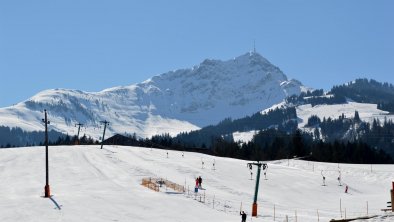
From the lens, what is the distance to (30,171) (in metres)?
79.6

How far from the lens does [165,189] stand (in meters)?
64.2

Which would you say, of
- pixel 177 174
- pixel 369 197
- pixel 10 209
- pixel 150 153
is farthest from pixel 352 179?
pixel 10 209

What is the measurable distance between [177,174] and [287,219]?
36.8m

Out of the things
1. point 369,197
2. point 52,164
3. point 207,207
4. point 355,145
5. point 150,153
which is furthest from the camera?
point 355,145

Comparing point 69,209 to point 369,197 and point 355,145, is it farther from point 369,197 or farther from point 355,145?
point 355,145

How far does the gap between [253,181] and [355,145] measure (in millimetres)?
84085

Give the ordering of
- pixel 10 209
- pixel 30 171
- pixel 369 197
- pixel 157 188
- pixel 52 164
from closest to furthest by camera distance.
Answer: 1. pixel 10 209
2. pixel 157 188
3. pixel 369 197
4. pixel 30 171
5. pixel 52 164

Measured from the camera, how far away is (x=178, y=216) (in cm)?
4538

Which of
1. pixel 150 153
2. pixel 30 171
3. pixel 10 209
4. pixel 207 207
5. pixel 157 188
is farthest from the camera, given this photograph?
pixel 150 153

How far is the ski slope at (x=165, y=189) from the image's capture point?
1801 inches

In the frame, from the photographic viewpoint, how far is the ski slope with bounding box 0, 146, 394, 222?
150 feet

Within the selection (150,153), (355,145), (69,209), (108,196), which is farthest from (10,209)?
(355,145)

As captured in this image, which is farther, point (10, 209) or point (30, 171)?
point (30, 171)

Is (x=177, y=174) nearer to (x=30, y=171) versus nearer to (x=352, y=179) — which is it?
(x=30, y=171)
